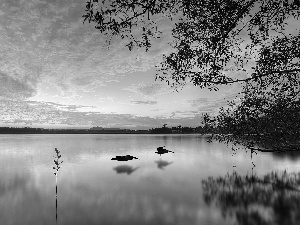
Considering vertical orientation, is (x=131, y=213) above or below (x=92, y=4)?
below

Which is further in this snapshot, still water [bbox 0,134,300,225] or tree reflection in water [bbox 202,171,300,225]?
still water [bbox 0,134,300,225]

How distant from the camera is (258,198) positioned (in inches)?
1046

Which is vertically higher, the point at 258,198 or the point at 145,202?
the point at 258,198

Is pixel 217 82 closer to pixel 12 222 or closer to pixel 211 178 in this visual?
pixel 12 222

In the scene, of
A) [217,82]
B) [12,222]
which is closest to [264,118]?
[217,82]

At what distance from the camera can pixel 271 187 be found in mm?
32094

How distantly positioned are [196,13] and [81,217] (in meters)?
19.5

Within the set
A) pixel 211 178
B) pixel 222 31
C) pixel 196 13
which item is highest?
pixel 196 13

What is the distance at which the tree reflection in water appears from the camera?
67.3 feet

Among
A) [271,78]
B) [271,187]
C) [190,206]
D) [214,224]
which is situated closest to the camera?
[271,78]

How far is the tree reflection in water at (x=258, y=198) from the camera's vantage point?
67.3 ft

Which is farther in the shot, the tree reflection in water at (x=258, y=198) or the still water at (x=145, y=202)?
the still water at (x=145, y=202)

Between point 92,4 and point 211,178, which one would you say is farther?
point 211,178

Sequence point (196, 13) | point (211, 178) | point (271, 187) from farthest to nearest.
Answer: point (211, 178), point (271, 187), point (196, 13)
